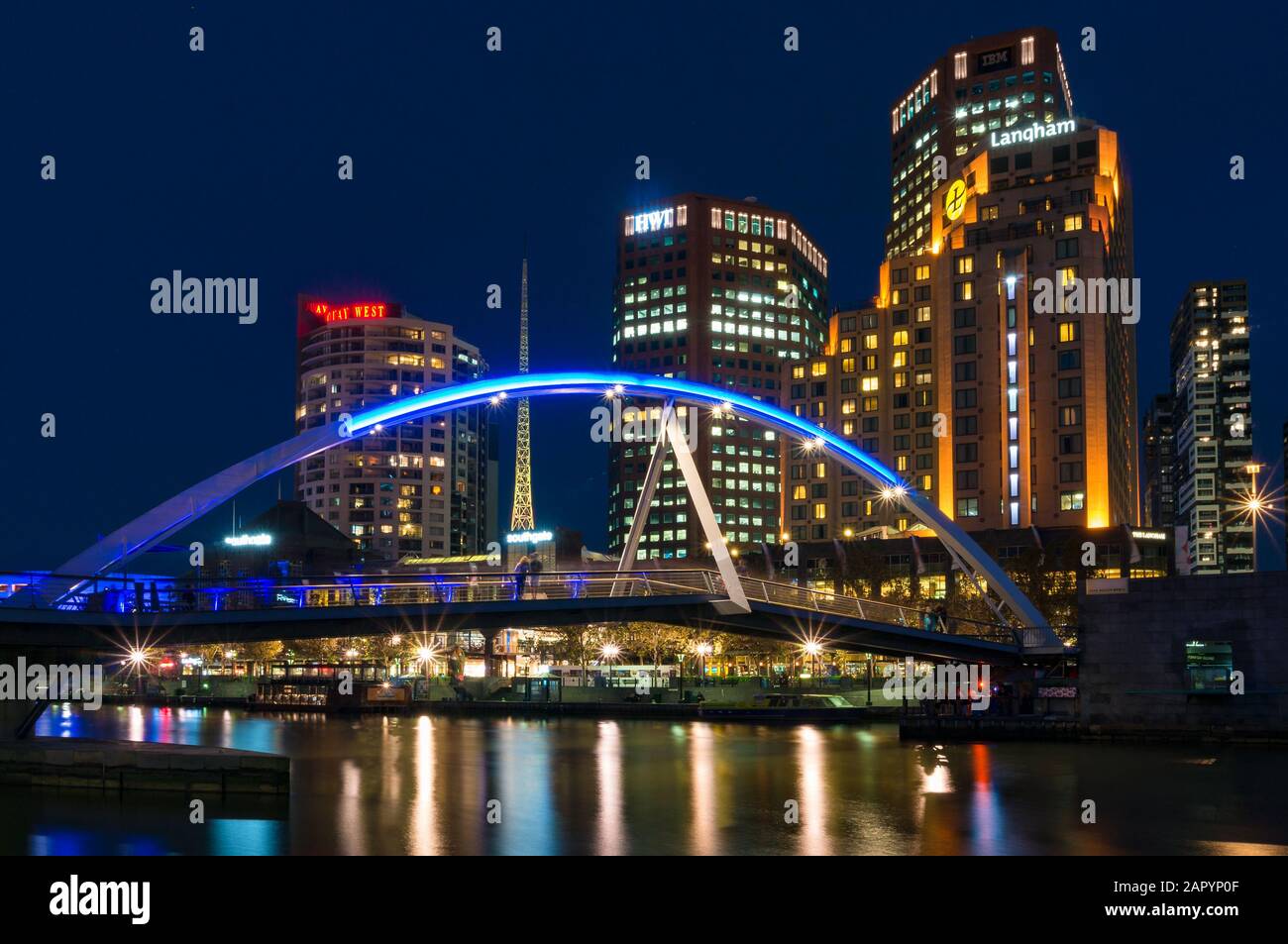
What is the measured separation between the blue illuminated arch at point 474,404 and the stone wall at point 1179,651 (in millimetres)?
4243

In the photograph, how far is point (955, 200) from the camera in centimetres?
13912

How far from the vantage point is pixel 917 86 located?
192875 millimetres

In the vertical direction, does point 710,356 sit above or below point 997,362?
above

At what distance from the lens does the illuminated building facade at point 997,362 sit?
123 metres

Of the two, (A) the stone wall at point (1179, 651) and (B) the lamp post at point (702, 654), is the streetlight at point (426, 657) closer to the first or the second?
(B) the lamp post at point (702, 654)

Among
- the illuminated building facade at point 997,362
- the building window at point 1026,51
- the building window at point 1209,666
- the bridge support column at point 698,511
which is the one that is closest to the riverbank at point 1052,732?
the building window at point 1209,666

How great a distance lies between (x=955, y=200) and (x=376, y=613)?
114 metres

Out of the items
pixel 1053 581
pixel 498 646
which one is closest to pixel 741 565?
pixel 498 646

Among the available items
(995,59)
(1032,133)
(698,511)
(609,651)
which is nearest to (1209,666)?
(698,511)

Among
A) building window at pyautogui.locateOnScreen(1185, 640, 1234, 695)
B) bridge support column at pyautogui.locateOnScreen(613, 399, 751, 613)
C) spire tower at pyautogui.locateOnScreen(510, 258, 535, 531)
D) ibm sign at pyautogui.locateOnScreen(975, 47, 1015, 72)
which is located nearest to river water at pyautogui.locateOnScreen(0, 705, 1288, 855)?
building window at pyautogui.locateOnScreen(1185, 640, 1234, 695)

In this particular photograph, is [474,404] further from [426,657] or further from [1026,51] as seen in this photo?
[1026,51]

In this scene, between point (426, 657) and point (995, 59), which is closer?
point (426, 657)

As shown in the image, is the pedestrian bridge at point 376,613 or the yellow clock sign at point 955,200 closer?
the pedestrian bridge at point 376,613
